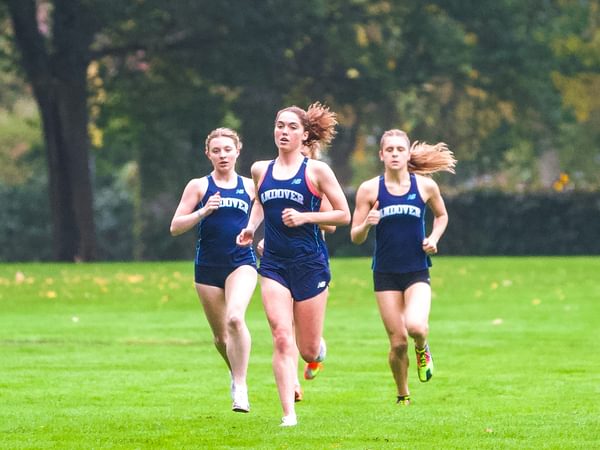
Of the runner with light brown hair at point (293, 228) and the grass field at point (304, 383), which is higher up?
the runner with light brown hair at point (293, 228)

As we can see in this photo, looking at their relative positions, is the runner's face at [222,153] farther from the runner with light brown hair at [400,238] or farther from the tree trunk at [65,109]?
the tree trunk at [65,109]

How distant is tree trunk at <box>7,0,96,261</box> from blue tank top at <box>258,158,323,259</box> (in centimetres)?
2739

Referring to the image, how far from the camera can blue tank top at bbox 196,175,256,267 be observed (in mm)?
11328

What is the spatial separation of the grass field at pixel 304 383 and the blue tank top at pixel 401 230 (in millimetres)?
1054

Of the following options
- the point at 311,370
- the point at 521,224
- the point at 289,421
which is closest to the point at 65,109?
the point at 521,224

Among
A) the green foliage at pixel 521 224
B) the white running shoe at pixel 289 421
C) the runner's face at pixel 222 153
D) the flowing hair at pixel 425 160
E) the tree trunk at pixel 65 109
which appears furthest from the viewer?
the green foliage at pixel 521 224

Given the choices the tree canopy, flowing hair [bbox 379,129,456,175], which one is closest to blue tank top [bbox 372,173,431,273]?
flowing hair [bbox 379,129,456,175]

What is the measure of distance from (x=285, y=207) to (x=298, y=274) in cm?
45

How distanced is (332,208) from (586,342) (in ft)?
24.8

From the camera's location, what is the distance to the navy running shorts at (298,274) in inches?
419

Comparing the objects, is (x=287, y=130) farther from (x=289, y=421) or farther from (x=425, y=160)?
(x=289, y=421)

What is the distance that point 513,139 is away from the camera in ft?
169

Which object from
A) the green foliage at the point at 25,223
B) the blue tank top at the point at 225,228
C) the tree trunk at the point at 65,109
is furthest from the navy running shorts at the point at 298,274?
the green foliage at the point at 25,223

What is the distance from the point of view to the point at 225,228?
11.3m
